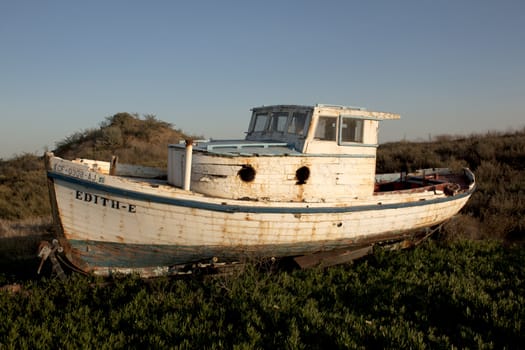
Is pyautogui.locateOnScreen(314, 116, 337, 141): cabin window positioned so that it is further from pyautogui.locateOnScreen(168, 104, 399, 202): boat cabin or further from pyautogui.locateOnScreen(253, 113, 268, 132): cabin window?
pyautogui.locateOnScreen(253, 113, 268, 132): cabin window

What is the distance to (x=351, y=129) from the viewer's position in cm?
786

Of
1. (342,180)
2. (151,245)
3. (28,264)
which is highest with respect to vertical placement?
(342,180)

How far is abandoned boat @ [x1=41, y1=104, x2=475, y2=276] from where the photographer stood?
6.34 metres

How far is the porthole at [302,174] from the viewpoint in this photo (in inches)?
285

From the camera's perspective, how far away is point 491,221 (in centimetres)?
1030

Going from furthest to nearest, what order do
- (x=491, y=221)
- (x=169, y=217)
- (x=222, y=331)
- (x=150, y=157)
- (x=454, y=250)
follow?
(x=150, y=157)
(x=491, y=221)
(x=454, y=250)
(x=169, y=217)
(x=222, y=331)

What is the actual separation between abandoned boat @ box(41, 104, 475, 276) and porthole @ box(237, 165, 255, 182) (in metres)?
0.02

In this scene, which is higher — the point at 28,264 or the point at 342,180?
the point at 342,180

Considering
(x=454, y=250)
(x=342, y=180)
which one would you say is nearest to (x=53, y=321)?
(x=342, y=180)

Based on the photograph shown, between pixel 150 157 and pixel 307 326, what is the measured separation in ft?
62.5

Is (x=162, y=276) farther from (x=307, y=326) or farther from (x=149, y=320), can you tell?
(x=307, y=326)

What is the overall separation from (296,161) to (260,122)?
102 inches

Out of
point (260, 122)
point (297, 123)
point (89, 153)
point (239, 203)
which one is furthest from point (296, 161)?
point (89, 153)

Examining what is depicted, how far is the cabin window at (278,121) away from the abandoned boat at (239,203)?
131 millimetres
